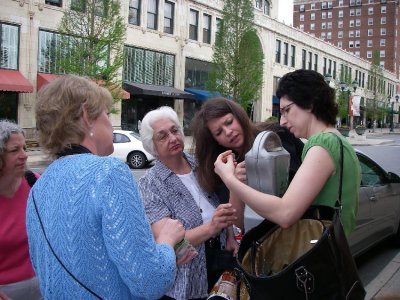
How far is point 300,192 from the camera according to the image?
1.83m

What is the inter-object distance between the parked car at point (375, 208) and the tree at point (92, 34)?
16310mm

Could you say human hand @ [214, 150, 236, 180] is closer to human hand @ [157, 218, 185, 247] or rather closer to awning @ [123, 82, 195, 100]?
human hand @ [157, 218, 185, 247]

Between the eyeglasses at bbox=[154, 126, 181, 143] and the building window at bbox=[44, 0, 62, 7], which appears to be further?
the building window at bbox=[44, 0, 62, 7]

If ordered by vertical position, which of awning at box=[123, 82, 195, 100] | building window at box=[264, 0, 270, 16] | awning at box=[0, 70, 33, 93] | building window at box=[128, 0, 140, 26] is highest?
building window at box=[264, 0, 270, 16]

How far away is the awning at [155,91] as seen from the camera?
2804cm

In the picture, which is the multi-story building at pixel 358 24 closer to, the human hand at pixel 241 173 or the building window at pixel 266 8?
the building window at pixel 266 8

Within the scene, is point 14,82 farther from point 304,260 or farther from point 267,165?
point 304,260

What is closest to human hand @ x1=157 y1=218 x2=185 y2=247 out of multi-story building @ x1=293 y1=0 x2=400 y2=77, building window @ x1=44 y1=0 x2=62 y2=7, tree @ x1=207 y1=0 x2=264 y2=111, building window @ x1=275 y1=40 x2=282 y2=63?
building window @ x1=44 y1=0 x2=62 y2=7

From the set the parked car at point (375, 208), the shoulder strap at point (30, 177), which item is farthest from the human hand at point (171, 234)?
the parked car at point (375, 208)

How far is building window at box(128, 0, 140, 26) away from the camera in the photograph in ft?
95.3

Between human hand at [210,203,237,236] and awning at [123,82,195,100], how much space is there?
2622 centimetres

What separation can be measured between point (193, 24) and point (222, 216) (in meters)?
33.3

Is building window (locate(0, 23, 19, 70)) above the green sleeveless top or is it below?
above

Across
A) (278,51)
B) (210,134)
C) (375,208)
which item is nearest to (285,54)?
(278,51)
